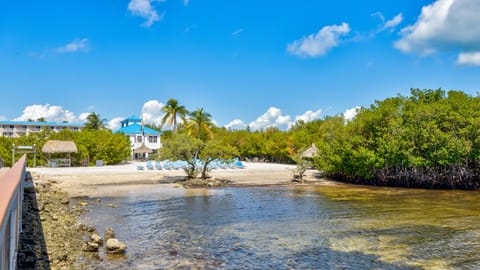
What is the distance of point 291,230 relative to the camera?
1520 cm

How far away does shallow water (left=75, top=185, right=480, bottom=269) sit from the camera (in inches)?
439

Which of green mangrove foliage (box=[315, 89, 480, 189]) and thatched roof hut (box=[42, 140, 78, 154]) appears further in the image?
thatched roof hut (box=[42, 140, 78, 154])

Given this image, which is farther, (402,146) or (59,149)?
(59,149)

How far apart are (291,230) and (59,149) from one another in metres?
35.8

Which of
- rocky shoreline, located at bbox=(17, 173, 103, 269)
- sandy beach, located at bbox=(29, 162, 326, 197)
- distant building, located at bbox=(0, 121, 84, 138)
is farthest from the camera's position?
distant building, located at bbox=(0, 121, 84, 138)

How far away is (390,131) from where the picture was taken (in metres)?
30.0

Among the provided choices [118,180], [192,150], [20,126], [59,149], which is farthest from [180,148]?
[20,126]

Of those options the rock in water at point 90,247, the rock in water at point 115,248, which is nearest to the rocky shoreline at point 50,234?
the rock in water at point 90,247

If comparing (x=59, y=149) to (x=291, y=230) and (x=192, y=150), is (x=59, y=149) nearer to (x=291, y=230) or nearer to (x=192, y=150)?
(x=192, y=150)

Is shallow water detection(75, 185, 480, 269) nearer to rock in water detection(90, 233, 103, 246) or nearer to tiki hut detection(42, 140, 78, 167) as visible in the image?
rock in water detection(90, 233, 103, 246)

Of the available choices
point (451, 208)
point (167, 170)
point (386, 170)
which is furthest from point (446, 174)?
point (167, 170)

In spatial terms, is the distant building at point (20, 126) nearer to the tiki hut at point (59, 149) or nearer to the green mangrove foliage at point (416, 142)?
the tiki hut at point (59, 149)

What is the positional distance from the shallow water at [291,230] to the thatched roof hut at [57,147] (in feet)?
71.5

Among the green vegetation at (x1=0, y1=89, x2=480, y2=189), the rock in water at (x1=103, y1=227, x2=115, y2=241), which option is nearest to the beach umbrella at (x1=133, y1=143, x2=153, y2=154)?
the green vegetation at (x1=0, y1=89, x2=480, y2=189)
